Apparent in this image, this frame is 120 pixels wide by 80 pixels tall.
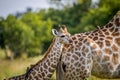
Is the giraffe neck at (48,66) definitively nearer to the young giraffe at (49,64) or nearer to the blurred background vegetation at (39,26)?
the young giraffe at (49,64)

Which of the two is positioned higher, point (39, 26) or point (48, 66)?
point (39, 26)

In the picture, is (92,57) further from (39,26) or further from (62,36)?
(39,26)

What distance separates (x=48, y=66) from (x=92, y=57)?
1.51 metres

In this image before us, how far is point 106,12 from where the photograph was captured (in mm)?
58719

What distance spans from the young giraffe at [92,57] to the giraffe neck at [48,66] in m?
0.48

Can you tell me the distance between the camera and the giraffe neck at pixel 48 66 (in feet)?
40.3

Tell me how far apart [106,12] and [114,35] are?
1859 inches

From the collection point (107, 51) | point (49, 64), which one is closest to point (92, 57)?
point (107, 51)

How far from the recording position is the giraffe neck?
12289 mm

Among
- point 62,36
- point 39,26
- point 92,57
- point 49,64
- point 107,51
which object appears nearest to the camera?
point 92,57

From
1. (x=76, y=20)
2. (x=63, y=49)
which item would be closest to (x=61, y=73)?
(x=63, y=49)

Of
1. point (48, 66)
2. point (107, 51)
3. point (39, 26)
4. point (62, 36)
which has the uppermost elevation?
point (39, 26)

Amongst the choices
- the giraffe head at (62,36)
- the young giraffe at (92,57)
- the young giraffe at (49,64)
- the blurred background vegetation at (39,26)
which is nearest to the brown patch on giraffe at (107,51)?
the young giraffe at (92,57)

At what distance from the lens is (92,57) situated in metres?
11.3
